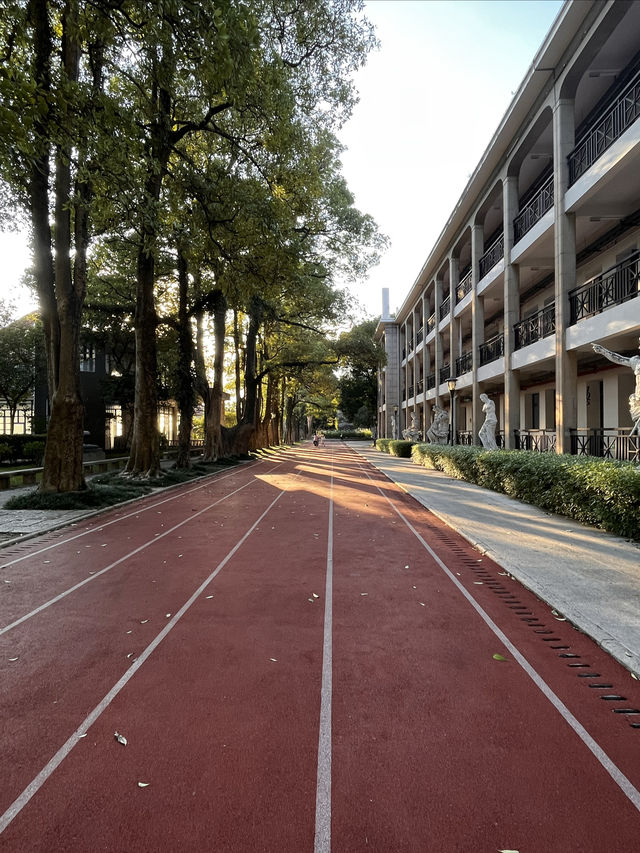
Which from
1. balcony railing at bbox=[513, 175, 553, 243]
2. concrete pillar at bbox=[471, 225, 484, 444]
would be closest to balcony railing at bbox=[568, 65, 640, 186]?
balcony railing at bbox=[513, 175, 553, 243]

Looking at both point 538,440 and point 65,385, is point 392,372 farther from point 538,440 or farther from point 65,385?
point 65,385

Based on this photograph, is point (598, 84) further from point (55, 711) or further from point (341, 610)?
point (55, 711)

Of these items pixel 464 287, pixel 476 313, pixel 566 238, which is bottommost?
pixel 476 313

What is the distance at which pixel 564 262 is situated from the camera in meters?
13.4

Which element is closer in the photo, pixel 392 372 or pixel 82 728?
pixel 82 728

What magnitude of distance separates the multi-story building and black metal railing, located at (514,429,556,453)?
0.09 m

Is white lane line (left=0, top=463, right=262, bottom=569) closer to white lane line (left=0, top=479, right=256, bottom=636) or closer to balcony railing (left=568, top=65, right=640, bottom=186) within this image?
white lane line (left=0, top=479, right=256, bottom=636)

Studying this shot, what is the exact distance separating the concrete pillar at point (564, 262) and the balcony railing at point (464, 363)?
9.90 meters

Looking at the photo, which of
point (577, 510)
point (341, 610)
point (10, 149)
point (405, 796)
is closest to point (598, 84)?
point (577, 510)

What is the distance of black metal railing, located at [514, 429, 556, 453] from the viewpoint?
58.1 feet

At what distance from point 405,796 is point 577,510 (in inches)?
311

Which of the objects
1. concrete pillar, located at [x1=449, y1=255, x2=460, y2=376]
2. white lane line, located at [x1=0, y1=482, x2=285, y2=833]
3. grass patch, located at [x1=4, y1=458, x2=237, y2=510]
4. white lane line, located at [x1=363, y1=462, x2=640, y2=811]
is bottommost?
white lane line, located at [x1=363, y1=462, x2=640, y2=811]

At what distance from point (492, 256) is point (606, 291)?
917 cm

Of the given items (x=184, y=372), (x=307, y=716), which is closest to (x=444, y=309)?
(x=184, y=372)
